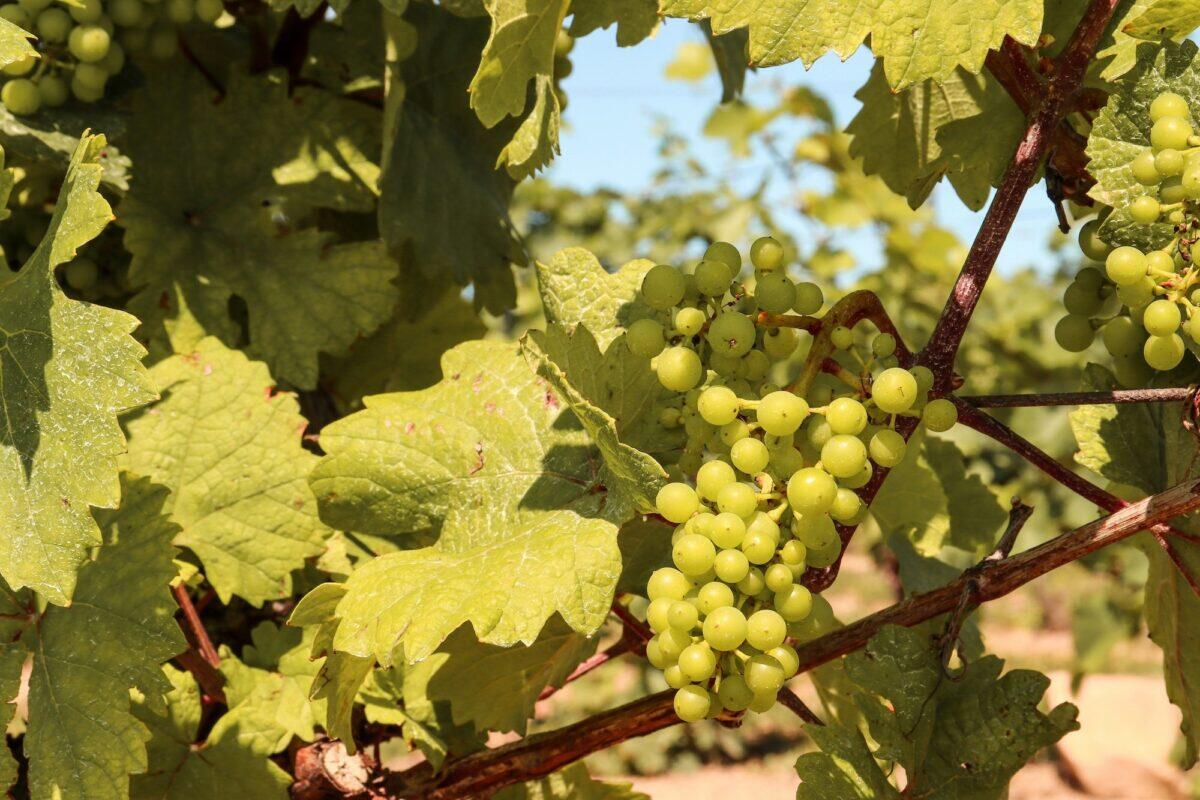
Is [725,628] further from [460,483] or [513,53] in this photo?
[513,53]

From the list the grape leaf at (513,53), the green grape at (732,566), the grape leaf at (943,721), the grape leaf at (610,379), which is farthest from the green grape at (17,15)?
the grape leaf at (943,721)

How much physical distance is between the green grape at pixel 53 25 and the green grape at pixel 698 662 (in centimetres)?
114

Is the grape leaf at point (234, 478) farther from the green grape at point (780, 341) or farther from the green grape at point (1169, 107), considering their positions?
the green grape at point (1169, 107)

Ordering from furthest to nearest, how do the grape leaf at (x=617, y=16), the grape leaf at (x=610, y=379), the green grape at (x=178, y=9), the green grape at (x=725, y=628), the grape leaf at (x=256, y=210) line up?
the grape leaf at (x=256, y=210) < the green grape at (x=178, y=9) < the grape leaf at (x=617, y=16) < the grape leaf at (x=610, y=379) < the green grape at (x=725, y=628)

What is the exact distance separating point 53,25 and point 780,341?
3.38 ft

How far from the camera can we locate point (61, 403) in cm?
112

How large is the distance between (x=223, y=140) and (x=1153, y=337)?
1.33 meters

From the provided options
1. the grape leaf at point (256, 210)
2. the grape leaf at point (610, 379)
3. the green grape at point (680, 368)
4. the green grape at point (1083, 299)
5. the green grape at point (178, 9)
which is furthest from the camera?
the grape leaf at point (256, 210)

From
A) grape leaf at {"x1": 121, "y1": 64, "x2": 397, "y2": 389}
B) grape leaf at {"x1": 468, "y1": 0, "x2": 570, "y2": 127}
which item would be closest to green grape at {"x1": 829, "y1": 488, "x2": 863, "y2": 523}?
grape leaf at {"x1": 468, "y1": 0, "x2": 570, "y2": 127}

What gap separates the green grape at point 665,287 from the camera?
1160 mm

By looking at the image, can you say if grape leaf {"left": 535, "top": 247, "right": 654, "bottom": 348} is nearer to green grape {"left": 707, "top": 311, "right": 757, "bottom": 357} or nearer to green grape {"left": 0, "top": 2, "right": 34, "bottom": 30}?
green grape {"left": 707, "top": 311, "right": 757, "bottom": 357}

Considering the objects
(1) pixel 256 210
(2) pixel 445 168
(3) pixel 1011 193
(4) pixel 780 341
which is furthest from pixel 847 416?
(1) pixel 256 210

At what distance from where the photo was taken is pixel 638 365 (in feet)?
4.28

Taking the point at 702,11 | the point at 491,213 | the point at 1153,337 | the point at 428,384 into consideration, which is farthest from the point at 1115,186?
the point at 428,384
